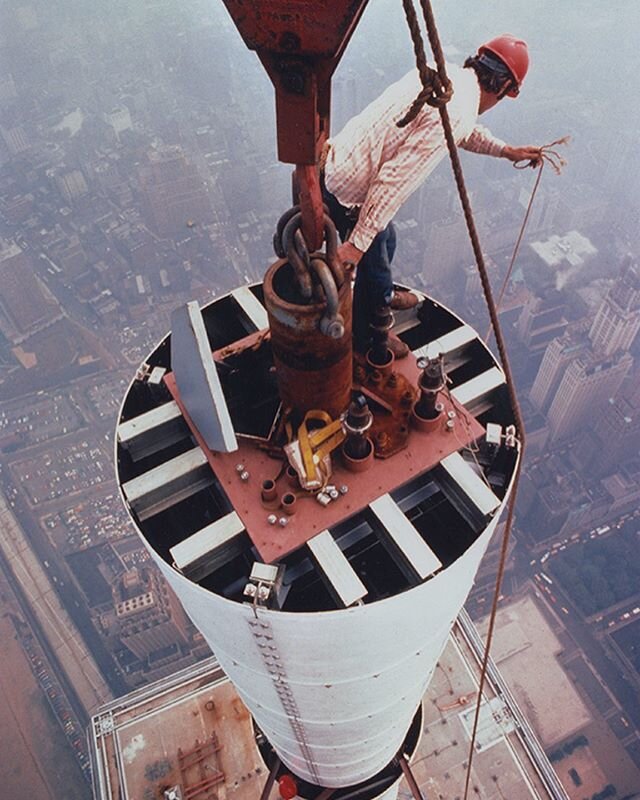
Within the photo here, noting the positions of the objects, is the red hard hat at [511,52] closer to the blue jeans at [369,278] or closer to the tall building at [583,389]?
the blue jeans at [369,278]

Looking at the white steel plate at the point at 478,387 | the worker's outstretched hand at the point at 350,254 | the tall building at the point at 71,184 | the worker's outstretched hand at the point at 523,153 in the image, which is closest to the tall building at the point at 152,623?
the white steel plate at the point at 478,387

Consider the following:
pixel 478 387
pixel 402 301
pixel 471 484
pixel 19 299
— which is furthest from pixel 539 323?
pixel 471 484

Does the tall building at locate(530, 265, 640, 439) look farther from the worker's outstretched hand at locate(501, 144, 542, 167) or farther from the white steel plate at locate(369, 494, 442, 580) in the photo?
the white steel plate at locate(369, 494, 442, 580)

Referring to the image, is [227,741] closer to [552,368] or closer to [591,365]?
[591,365]

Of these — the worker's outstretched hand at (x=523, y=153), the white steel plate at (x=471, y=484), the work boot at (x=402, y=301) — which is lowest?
the white steel plate at (x=471, y=484)

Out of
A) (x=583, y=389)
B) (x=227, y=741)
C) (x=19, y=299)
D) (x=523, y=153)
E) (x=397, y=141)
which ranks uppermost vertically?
(x=397, y=141)

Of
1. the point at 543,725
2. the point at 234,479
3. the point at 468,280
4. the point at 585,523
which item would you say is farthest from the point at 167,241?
the point at 234,479

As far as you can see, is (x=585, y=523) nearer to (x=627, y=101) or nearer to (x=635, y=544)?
(x=635, y=544)
